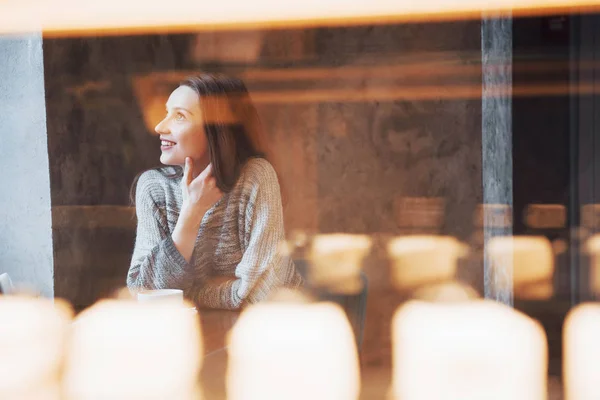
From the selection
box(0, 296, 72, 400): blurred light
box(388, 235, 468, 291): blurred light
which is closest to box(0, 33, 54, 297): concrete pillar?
box(0, 296, 72, 400): blurred light

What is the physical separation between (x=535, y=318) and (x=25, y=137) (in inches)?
77.1

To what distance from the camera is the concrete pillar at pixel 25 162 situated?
8.61ft

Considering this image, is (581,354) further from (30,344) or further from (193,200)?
(30,344)

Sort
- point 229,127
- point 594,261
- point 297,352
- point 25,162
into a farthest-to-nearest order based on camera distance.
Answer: point 25,162 → point 297,352 → point 229,127 → point 594,261

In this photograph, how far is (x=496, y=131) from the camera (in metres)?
2.39

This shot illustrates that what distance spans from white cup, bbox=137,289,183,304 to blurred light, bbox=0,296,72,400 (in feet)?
1.08

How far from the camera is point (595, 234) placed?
7.61 ft

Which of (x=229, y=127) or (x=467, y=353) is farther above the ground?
(x=229, y=127)

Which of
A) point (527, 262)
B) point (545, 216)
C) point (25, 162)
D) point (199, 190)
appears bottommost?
point (527, 262)

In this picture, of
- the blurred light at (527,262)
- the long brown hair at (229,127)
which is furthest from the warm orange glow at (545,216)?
the long brown hair at (229,127)

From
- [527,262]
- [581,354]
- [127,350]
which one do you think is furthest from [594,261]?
→ [127,350]

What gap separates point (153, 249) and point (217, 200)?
31cm

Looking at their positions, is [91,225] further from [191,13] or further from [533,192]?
[533,192]

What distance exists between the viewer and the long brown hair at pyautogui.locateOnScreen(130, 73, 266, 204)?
8.00 ft
